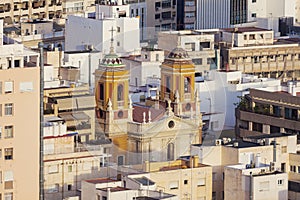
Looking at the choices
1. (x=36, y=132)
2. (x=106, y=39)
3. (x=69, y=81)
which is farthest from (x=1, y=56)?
(x=106, y=39)

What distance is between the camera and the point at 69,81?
80812 millimetres

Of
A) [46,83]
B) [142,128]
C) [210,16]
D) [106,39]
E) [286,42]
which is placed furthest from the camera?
[210,16]

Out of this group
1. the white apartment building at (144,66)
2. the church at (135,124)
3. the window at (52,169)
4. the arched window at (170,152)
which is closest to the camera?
the window at (52,169)

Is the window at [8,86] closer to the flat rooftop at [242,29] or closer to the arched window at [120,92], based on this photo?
the arched window at [120,92]

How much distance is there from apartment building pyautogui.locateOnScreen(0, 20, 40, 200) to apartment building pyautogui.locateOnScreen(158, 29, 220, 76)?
72.4 ft

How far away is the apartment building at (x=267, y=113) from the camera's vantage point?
76.5 m

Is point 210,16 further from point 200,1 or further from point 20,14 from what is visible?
point 20,14

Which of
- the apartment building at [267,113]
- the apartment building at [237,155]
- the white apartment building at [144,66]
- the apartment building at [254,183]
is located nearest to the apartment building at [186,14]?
the white apartment building at [144,66]

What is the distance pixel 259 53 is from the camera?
303ft

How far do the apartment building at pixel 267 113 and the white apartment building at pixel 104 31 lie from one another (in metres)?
10.2

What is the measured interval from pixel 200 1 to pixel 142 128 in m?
32.9

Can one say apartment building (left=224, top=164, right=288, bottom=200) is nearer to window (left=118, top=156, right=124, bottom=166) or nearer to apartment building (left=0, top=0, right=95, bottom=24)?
window (left=118, top=156, right=124, bottom=166)

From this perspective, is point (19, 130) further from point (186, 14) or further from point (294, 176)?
point (186, 14)

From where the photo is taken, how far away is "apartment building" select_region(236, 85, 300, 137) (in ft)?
251
